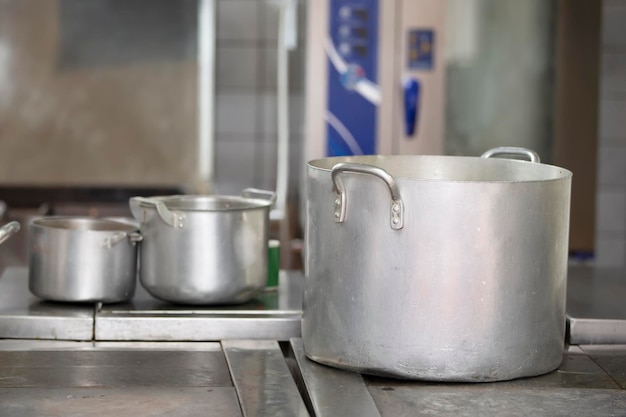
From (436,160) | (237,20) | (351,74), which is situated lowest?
(436,160)

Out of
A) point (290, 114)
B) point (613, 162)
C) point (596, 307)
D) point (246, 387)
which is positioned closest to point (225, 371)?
point (246, 387)

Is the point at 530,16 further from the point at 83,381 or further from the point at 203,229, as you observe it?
the point at 83,381

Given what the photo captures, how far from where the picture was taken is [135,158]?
3445 mm

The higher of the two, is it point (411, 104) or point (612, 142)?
point (411, 104)

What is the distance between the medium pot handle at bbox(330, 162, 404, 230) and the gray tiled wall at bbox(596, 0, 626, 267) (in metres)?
2.86

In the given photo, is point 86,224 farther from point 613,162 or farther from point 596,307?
point 613,162

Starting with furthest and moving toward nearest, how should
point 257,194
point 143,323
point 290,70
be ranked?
point 290,70 < point 257,194 < point 143,323

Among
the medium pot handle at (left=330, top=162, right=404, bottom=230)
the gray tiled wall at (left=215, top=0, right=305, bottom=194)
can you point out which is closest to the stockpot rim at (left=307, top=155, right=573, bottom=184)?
the medium pot handle at (left=330, top=162, right=404, bottom=230)

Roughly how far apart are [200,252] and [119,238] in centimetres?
11

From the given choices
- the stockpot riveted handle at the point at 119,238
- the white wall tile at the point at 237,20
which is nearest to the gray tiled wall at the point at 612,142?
the white wall tile at the point at 237,20

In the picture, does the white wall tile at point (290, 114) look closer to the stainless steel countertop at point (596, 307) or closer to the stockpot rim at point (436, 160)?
the stainless steel countertop at point (596, 307)

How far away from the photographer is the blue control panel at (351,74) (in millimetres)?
2961

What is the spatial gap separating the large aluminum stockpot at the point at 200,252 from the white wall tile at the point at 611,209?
2697 millimetres

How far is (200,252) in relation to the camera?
1277 millimetres
